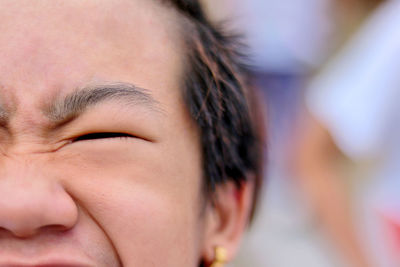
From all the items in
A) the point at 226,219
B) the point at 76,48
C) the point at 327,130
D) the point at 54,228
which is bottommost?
the point at 327,130

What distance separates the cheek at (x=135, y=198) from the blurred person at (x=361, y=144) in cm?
134

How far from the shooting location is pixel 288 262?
112 inches

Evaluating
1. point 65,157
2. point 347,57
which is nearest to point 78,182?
point 65,157

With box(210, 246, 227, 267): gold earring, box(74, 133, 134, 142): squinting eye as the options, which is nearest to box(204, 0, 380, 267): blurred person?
box(210, 246, 227, 267): gold earring

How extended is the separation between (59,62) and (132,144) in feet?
0.78

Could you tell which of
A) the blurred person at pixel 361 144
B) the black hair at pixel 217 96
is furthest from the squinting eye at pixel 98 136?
the blurred person at pixel 361 144

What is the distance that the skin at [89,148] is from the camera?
1145 millimetres

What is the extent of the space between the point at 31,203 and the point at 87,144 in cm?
20

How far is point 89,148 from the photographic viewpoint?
1.25 meters

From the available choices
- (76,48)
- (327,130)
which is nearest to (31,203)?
(76,48)

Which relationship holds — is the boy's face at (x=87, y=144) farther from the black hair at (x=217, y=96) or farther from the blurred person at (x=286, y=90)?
the blurred person at (x=286, y=90)

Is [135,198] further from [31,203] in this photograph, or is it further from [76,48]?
[76,48]

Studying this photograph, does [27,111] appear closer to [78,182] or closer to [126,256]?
[78,182]

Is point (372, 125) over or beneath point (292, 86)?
over
